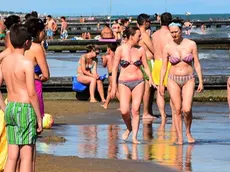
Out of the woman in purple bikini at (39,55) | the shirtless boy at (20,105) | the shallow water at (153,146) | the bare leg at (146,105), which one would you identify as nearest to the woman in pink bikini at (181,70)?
the shallow water at (153,146)

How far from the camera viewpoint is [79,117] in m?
15.7

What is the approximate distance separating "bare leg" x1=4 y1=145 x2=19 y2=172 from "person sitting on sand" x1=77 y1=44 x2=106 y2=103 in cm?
1032

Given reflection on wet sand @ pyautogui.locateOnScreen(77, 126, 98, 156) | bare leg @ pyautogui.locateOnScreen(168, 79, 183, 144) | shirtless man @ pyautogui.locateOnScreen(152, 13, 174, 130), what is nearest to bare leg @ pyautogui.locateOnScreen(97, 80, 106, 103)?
shirtless man @ pyautogui.locateOnScreen(152, 13, 174, 130)

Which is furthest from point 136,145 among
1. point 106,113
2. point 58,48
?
point 58,48

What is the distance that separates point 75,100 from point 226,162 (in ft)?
28.3


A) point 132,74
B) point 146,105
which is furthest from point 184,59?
point 146,105

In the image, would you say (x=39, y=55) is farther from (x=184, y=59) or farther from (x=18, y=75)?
(x=184, y=59)

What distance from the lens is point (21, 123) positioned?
7840mm

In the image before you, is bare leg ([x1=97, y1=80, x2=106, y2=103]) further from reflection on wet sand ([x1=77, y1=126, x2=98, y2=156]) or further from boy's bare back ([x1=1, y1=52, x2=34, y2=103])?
boy's bare back ([x1=1, y1=52, x2=34, y2=103])

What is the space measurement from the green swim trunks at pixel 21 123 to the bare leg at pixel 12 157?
60 mm

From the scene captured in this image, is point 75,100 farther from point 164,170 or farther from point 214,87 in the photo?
point 164,170

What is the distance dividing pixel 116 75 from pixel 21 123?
4989mm

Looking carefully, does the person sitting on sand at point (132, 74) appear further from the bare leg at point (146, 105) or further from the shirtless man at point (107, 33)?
the shirtless man at point (107, 33)

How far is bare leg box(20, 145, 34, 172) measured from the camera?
Answer: 26.0ft
